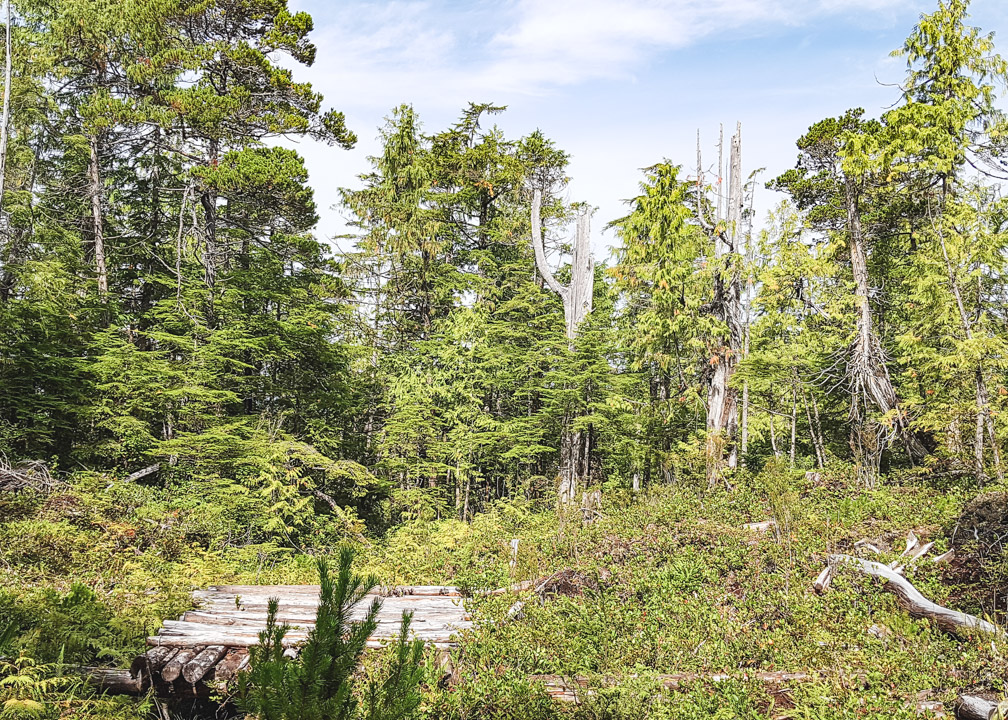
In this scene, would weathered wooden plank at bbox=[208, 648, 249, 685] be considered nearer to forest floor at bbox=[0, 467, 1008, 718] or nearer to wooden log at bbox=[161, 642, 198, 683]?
wooden log at bbox=[161, 642, 198, 683]

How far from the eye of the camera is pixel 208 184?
12.1 meters

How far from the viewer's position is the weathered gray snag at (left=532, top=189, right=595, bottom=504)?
46.1 feet

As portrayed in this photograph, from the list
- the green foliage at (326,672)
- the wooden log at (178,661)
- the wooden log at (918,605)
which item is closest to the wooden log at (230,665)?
the wooden log at (178,661)

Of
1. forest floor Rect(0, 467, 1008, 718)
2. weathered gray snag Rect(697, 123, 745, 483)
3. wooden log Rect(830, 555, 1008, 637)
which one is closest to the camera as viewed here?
forest floor Rect(0, 467, 1008, 718)

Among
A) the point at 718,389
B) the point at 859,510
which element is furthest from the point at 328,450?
the point at 859,510

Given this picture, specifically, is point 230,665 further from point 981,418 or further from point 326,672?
point 981,418

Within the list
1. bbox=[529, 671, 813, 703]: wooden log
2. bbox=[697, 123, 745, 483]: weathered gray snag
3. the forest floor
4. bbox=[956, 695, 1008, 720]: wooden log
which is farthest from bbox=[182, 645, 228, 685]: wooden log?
bbox=[697, 123, 745, 483]: weathered gray snag

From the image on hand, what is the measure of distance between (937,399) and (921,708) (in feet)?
27.0

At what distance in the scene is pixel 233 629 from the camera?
18.0 ft

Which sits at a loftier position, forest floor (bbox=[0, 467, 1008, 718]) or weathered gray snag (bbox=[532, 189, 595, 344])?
weathered gray snag (bbox=[532, 189, 595, 344])

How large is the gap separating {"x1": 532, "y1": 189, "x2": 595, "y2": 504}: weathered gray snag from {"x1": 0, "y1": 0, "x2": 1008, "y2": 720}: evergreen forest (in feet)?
0.47

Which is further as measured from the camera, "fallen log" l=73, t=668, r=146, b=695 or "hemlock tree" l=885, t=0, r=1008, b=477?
"hemlock tree" l=885, t=0, r=1008, b=477

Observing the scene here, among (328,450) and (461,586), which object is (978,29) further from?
(328,450)

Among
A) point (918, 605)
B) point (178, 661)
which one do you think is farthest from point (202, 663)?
point (918, 605)
